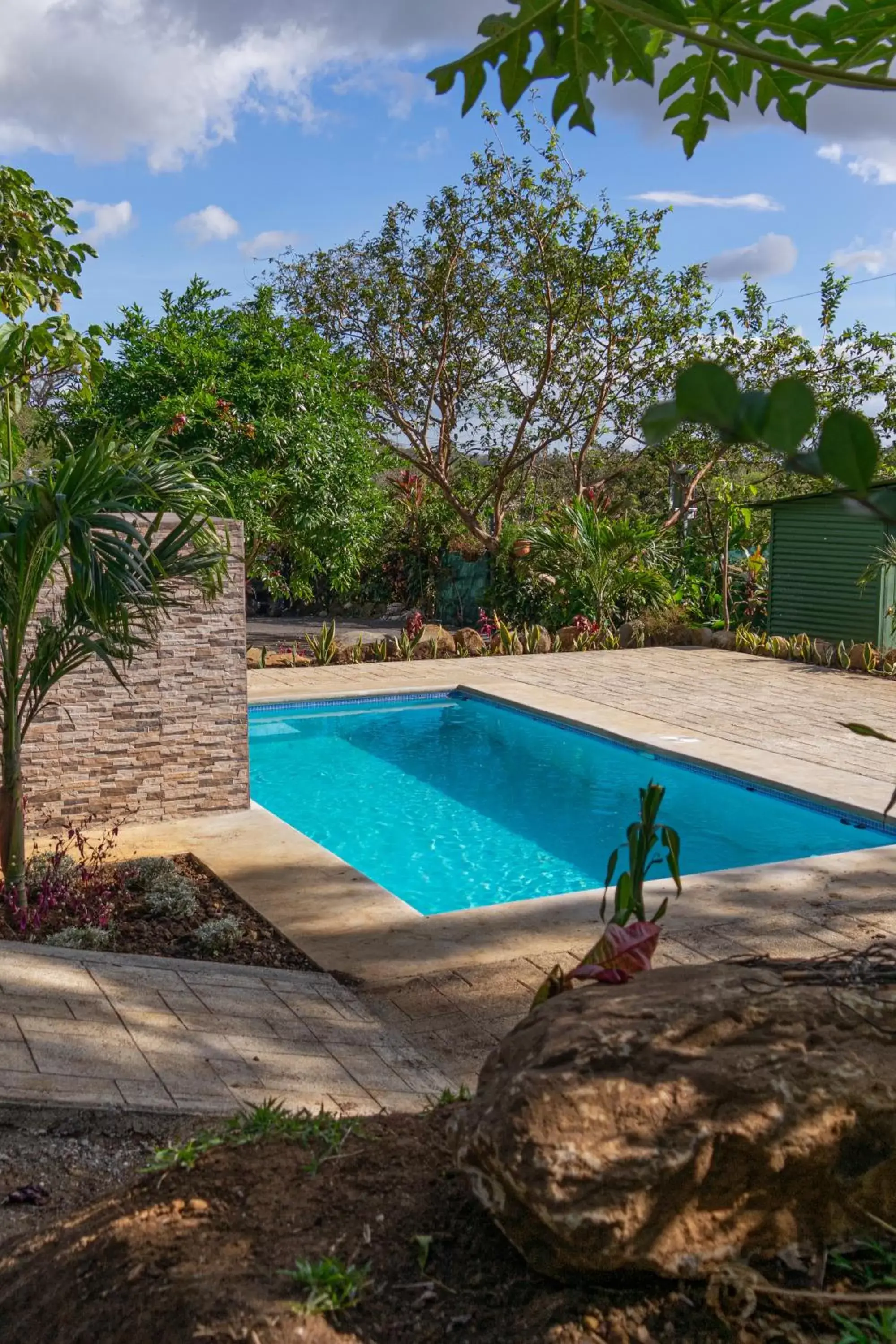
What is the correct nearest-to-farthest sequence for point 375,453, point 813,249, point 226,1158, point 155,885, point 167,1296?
point 167,1296 < point 226,1158 < point 155,885 < point 375,453 < point 813,249

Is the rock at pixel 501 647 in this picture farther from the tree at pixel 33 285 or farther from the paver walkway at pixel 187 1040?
the paver walkway at pixel 187 1040

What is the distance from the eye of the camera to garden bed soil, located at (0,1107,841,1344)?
6.63 ft

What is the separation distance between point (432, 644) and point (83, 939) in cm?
1155

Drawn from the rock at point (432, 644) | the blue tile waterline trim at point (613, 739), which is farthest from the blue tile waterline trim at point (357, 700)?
the rock at point (432, 644)

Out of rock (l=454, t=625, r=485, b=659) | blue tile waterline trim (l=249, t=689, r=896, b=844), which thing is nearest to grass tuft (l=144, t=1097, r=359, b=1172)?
blue tile waterline trim (l=249, t=689, r=896, b=844)

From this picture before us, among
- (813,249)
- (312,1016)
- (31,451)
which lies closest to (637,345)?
(813,249)

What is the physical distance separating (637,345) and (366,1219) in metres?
20.3

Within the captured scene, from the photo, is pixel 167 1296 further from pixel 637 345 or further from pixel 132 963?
pixel 637 345

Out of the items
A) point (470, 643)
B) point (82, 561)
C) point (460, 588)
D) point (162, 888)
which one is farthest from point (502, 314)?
point (82, 561)

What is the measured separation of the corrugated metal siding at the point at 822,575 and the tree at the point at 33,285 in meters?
11.4

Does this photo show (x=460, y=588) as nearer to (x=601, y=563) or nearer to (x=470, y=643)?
(x=601, y=563)

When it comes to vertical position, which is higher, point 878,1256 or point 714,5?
point 714,5

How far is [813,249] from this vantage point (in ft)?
66.7

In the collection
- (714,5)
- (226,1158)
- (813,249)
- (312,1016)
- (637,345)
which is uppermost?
(813,249)
